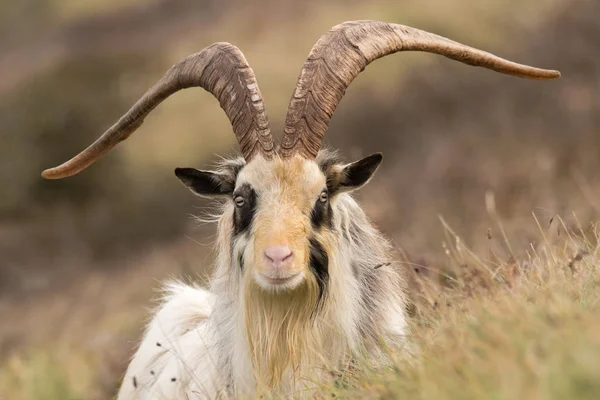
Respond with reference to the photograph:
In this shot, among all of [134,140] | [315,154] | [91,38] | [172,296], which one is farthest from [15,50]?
[315,154]

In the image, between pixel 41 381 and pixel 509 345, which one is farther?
pixel 41 381

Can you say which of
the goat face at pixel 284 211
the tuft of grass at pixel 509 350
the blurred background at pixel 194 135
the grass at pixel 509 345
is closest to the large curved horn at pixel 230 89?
the goat face at pixel 284 211

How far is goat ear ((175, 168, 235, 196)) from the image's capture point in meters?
7.38

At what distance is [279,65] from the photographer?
99.2 feet

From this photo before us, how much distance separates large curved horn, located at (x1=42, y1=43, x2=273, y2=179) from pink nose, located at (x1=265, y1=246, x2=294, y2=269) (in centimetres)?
89

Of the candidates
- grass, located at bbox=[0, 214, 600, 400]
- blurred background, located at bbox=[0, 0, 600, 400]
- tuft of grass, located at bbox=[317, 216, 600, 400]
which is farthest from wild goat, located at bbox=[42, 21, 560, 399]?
blurred background, located at bbox=[0, 0, 600, 400]

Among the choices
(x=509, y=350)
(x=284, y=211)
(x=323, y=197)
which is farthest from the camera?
(x=323, y=197)

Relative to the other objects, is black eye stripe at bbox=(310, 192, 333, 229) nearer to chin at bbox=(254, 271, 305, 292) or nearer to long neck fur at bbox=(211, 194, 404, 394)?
long neck fur at bbox=(211, 194, 404, 394)

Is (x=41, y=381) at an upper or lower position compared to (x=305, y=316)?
lower

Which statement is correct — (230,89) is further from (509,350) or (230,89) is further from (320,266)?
(509,350)

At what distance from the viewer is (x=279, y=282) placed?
6480mm

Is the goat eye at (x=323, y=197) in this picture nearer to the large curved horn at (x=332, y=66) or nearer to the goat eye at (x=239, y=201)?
the large curved horn at (x=332, y=66)

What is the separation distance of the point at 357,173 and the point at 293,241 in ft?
2.91

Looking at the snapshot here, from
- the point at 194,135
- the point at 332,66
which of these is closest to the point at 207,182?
the point at 332,66
